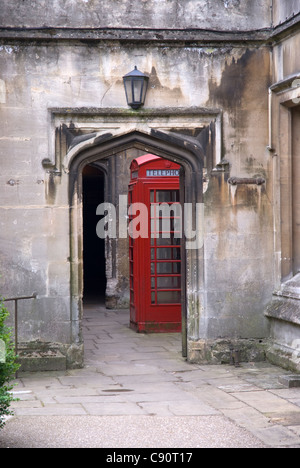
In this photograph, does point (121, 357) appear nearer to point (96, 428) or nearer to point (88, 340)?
point (88, 340)

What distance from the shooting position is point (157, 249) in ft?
36.7

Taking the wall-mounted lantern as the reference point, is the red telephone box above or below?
below

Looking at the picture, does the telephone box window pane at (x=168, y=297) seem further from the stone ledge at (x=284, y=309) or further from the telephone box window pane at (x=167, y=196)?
the stone ledge at (x=284, y=309)

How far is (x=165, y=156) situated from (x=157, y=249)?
2.66 meters

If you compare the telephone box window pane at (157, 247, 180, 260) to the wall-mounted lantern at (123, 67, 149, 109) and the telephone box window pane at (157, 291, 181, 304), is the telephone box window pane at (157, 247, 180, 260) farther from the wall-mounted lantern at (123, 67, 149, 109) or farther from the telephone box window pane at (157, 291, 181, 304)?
the wall-mounted lantern at (123, 67, 149, 109)

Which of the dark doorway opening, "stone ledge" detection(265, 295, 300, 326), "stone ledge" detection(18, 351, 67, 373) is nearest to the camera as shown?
"stone ledge" detection(265, 295, 300, 326)

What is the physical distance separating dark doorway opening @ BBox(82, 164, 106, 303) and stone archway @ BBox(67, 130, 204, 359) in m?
9.18

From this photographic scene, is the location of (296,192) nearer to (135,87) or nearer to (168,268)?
(135,87)

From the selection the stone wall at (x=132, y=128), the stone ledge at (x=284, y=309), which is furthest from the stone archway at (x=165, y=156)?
the stone ledge at (x=284, y=309)

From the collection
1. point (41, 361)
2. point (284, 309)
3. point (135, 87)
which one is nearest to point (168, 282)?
point (284, 309)

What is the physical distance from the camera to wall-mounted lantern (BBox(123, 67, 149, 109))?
830cm

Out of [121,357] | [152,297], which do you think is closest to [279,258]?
[121,357]

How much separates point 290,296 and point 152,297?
11.0 ft

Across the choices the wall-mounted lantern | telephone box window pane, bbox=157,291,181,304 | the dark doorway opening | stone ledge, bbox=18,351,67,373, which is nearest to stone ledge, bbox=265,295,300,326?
stone ledge, bbox=18,351,67,373
